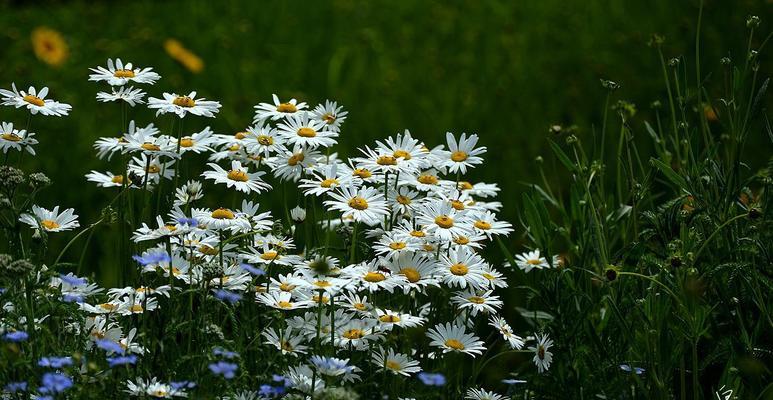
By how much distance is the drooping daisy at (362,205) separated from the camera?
1.96 metres

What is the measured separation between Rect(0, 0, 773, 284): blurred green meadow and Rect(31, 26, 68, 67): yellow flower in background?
0.05 m

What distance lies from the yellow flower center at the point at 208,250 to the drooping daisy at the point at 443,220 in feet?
1.41

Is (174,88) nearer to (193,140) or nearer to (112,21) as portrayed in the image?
(112,21)

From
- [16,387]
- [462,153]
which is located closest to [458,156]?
[462,153]

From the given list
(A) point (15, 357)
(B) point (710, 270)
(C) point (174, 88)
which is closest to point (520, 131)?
(C) point (174, 88)

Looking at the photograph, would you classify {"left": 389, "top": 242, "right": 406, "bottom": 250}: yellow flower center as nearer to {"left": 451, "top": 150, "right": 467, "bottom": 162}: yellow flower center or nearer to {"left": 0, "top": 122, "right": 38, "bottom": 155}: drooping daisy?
{"left": 451, "top": 150, "right": 467, "bottom": 162}: yellow flower center

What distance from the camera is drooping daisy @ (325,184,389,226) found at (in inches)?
77.2

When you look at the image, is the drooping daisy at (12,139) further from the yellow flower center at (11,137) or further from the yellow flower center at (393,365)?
the yellow flower center at (393,365)

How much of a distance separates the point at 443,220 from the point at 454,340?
0.24 metres

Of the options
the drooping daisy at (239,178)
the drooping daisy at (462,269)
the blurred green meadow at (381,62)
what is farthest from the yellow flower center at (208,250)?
the blurred green meadow at (381,62)

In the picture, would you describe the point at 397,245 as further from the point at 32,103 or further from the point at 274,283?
the point at 32,103

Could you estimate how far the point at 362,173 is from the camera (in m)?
2.08

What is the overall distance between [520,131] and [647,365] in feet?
7.88

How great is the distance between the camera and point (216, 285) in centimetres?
197
